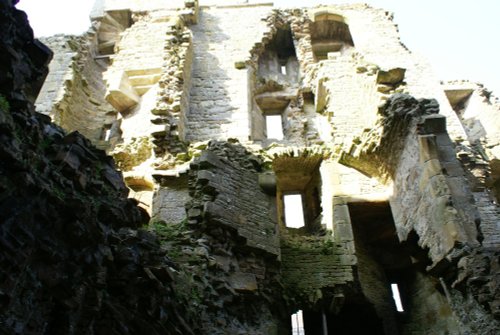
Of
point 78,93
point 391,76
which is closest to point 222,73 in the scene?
point 78,93

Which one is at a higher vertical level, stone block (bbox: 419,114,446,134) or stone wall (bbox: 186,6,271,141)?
stone wall (bbox: 186,6,271,141)

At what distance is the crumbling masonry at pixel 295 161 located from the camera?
647 cm

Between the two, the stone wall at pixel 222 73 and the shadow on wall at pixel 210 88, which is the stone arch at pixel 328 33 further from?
the shadow on wall at pixel 210 88

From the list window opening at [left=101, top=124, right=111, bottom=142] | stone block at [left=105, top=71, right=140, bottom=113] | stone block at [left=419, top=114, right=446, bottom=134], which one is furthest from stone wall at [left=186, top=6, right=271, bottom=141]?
stone block at [left=419, top=114, right=446, bottom=134]

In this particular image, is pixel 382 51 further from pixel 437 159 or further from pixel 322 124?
pixel 437 159

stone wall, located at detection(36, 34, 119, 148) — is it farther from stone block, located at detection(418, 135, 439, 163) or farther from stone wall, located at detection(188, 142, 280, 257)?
stone block, located at detection(418, 135, 439, 163)

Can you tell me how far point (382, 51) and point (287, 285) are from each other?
32.4 ft

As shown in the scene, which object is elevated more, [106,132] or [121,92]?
[106,132]

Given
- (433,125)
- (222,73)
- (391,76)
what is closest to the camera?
(433,125)

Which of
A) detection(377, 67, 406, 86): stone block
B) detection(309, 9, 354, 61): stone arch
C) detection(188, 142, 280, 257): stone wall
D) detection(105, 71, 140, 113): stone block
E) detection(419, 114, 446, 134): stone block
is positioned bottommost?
detection(188, 142, 280, 257): stone wall

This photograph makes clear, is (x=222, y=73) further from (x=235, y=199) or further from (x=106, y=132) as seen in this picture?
(x=235, y=199)

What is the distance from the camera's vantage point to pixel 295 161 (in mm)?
10156

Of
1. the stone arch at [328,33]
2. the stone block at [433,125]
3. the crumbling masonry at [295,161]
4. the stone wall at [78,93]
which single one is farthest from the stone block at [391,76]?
the stone wall at [78,93]

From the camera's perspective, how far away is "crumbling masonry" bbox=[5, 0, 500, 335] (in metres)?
6.47
